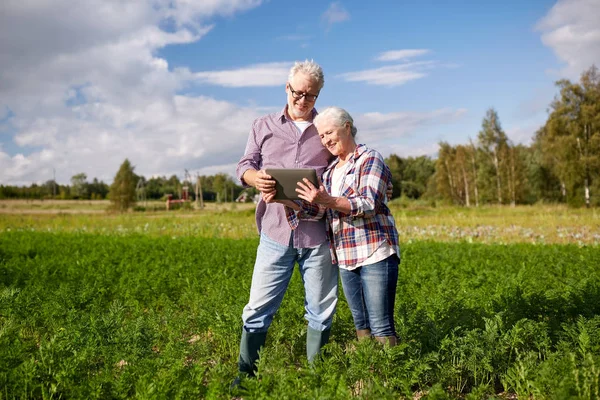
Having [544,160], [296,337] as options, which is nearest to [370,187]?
[296,337]

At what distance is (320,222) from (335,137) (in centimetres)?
59

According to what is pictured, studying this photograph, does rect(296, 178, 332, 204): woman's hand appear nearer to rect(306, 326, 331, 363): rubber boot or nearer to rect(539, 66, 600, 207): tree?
rect(306, 326, 331, 363): rubber boot

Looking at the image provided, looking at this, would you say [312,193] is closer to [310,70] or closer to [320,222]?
[320,222]

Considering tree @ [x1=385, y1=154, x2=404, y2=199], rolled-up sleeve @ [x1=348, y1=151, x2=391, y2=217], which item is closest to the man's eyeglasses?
rolled-up sleeve @ [x1=348, y1=151, x2=391, y2=217]

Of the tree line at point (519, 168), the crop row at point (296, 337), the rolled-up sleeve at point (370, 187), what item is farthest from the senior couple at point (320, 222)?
the tree line at point (519, 168)

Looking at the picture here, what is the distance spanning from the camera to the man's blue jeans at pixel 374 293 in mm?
3201

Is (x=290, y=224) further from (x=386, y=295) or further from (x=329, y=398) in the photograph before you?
(x=329, y=398)

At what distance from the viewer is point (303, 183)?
9.98 ft

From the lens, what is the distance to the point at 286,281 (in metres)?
3.51

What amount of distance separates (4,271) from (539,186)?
146 feet

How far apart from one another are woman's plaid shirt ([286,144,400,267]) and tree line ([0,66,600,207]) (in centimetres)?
2886

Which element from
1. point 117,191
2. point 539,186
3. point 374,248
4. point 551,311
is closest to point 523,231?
point 551,311

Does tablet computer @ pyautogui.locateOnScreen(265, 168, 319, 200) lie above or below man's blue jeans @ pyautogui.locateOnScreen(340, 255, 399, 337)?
above

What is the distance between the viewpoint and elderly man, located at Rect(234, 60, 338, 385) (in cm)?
335
